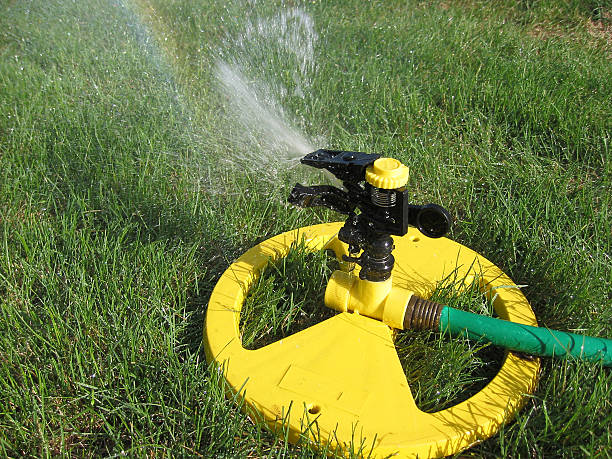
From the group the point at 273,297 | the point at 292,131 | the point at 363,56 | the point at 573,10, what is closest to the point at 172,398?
the point at 273,297

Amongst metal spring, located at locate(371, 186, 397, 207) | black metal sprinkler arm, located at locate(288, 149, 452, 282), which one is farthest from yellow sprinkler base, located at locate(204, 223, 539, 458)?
metal spring, located at locate(371, 186, 397, 207)

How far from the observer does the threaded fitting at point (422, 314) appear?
5.42 ft

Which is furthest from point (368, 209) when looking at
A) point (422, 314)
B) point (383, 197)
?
point (422, 314)

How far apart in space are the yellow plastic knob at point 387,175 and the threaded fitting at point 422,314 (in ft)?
1.38

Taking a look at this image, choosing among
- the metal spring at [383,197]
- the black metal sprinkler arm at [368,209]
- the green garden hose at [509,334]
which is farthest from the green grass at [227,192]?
the metal spring at [383,197]

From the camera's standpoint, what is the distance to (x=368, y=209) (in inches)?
60.1

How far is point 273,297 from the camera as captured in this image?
1894 millimetres

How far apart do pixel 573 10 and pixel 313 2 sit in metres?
1.72

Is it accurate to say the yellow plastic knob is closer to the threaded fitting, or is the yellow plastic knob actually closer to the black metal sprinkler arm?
the black metal sprinkler arm

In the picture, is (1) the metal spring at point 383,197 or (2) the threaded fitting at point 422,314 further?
(2) the threaded fitting at point 422,314

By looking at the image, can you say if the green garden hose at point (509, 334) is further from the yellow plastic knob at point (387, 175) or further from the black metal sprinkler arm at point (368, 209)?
the yellow plastic knob at point (387, 175)

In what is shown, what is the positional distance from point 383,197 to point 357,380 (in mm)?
460

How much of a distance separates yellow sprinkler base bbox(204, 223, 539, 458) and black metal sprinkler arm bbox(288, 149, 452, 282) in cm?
12

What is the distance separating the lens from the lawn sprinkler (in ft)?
4.58
